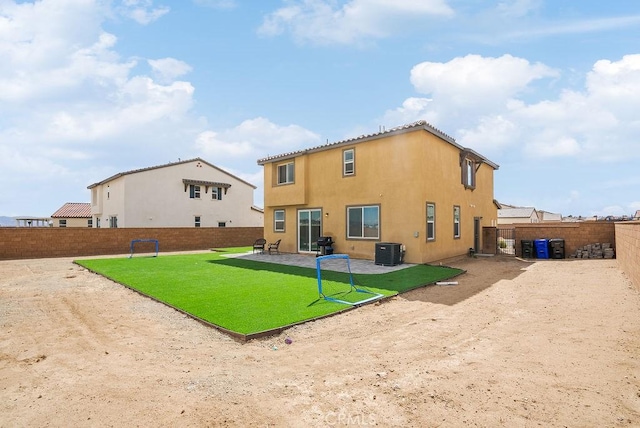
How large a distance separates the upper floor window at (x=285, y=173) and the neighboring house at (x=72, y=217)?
3542 centimetres

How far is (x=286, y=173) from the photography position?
20547mm

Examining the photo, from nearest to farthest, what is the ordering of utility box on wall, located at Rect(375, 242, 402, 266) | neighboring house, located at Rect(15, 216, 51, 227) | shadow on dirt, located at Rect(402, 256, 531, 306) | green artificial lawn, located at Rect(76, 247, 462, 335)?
1. green artificial lawn, located at Rect(76, 247, 462, 335)
2. shadow on dirt, located at Rect(402, 256, 531, 306)
3. utility box on wall, located at Rect(375, 242, 402, 266)
4. neighboring house, located at Rect(15, 216, 51, 227)

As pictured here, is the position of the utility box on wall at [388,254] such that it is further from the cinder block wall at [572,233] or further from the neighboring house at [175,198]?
the neighboring house at [175,198]

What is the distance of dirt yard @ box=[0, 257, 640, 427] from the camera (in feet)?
12.1

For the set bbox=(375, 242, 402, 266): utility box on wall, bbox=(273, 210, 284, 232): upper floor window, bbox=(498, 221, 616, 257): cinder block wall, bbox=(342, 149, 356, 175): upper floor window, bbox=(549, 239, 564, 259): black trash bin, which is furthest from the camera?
bbox=(273, 210, 284, 232): upper floor window

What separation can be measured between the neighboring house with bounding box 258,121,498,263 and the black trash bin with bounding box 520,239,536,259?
8.42 ft

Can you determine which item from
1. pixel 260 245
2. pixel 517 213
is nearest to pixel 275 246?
pixel 260 245

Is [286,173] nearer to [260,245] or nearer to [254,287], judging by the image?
[260,245]

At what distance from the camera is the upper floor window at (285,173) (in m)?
20.2

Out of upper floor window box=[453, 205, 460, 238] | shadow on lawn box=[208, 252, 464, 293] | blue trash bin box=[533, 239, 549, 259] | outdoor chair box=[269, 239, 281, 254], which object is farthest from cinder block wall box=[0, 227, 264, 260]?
blue trash bin box=[533, 239, 549, 259]

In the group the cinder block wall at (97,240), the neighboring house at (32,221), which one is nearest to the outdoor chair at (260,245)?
the cinder block wall at (97,240)

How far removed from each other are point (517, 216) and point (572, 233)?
34690mm

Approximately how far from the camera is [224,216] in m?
36.8

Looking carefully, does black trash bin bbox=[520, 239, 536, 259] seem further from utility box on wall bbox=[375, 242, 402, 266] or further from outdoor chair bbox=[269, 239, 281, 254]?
outdoor chair bbox=[269, 239, 281, 254]
